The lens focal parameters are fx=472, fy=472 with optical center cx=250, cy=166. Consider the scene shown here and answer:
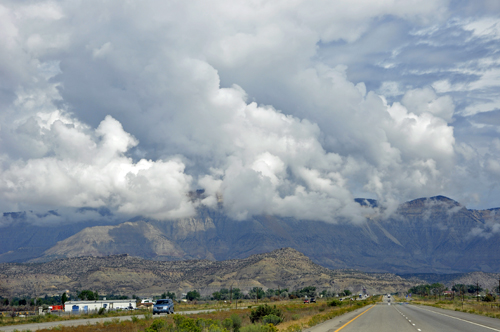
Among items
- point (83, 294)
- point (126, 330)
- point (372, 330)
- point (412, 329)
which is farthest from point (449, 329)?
point (83, 294)

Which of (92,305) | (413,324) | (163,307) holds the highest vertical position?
(413,324)

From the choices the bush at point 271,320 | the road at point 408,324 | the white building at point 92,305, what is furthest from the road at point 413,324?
the white building at point 92,305

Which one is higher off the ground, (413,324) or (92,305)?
(413,324)

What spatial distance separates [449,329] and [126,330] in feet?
84.8

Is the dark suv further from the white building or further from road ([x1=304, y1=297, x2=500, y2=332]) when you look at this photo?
the white building

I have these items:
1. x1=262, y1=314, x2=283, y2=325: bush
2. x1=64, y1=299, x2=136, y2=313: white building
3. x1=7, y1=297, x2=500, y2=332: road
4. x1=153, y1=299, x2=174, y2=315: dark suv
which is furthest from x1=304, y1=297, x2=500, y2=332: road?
x1=64, y1=299, x2=136, y2=313: white building

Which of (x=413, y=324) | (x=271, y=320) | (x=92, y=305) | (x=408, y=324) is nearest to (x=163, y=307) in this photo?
(x=271, y=320)

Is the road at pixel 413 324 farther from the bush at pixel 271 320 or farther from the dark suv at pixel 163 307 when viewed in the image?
the dark suv at pixel 163 307

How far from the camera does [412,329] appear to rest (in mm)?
32844

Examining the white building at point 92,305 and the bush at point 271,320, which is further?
the white building at point 92,305

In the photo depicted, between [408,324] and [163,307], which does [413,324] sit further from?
[163,307]

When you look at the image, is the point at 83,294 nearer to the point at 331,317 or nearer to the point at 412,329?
the point at 331,317

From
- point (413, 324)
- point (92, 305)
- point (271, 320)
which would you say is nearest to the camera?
point (413, 324)

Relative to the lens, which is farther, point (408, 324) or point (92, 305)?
point (92, 305)
